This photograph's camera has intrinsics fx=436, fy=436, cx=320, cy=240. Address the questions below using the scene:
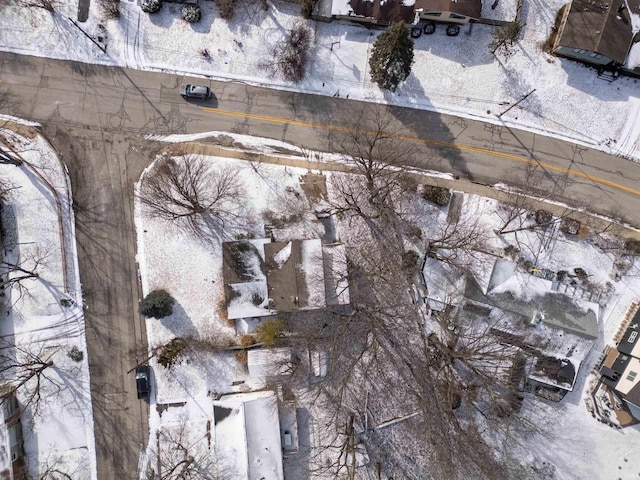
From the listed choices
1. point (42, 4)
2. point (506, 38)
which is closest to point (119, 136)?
point (42, 4)

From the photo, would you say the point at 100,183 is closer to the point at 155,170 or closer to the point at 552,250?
the point at 155,170

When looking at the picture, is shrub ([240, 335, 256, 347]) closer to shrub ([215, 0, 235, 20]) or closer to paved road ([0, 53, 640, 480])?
→ paved road ([0, 53, 640, 480])

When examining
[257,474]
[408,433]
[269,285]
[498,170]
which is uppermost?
[498,170]

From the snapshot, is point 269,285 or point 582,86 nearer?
point 269,285

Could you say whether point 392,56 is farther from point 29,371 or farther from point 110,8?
point 29,371

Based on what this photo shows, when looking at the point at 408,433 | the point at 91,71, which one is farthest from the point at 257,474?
the point at 91,71

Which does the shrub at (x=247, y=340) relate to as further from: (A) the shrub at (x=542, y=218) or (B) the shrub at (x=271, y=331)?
Result: (A) the shrub at (x=542, y=218)
